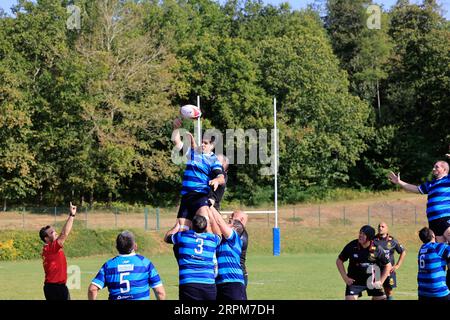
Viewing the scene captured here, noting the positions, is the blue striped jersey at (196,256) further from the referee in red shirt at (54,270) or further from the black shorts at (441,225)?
the black shorts at (441,225)

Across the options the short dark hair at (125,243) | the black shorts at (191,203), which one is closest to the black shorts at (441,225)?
the black shorts at (191,203)

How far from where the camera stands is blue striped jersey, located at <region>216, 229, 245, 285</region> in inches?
418

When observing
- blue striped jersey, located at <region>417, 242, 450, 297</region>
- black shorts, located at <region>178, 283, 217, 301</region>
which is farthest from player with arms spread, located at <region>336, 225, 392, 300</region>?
black shorts, located at <region>178, 283, 217, 301</region>

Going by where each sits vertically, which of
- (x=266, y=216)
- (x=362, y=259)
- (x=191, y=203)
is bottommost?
(x=266, y=216)

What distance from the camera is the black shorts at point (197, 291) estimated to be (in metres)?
9.95

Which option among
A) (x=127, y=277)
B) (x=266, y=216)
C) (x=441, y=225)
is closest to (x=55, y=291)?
(x=127, y=277)

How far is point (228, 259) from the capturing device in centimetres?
1064

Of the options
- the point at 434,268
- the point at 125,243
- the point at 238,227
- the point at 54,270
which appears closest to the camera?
the point at 125,243

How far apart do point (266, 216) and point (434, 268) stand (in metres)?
43.0

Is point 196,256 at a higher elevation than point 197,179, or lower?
lower

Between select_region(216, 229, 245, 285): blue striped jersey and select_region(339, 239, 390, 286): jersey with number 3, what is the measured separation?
357 centimetres

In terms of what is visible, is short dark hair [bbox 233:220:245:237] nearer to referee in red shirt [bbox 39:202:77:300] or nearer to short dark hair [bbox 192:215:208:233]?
short dark hair [bbox 192:215:208:233]

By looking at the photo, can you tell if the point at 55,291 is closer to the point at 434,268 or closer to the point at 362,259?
the point at 362,259
